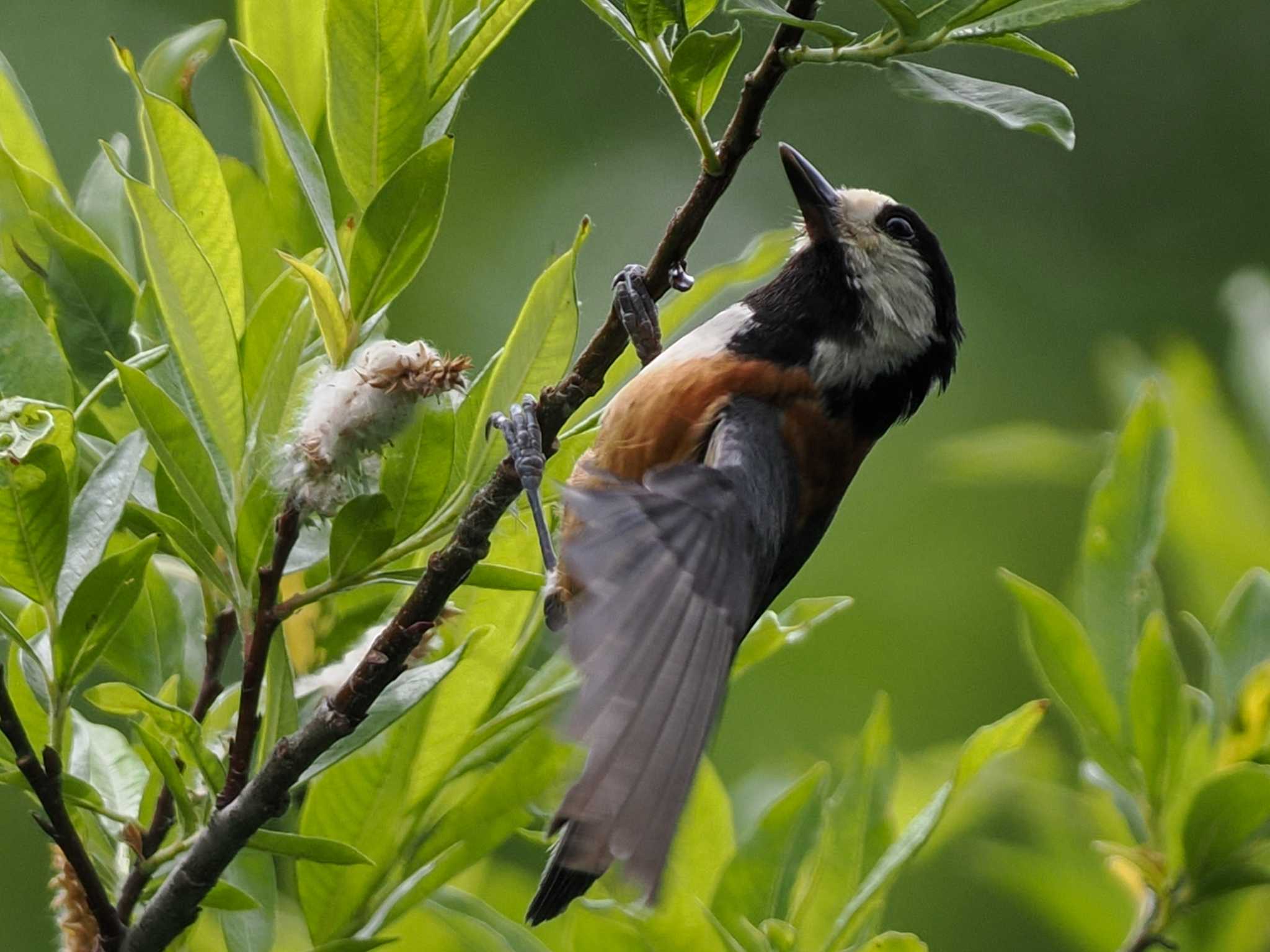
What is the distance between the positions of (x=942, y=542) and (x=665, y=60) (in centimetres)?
366

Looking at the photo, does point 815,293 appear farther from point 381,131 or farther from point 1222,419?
point 381,131

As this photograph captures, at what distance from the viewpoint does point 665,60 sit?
63.3 inches

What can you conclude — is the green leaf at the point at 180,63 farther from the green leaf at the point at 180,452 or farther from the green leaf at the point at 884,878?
the green leaf at the point at 884,878

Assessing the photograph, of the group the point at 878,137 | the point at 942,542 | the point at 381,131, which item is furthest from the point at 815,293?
the point at 878,137

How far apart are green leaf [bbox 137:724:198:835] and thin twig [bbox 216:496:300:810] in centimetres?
3

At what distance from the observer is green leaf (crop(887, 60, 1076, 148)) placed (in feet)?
4.95

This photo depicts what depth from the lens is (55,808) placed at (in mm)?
1416

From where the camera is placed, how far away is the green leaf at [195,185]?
1603mm

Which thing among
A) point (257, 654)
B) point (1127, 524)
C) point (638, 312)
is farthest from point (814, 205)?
point (257, 654)

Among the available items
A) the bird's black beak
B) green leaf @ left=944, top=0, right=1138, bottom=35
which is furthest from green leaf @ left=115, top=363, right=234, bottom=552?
the bird's black beak

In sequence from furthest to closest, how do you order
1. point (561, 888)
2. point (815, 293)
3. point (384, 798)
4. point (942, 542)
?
point (942, 542), point (815, 293), point (561, 888), point (384, 798)

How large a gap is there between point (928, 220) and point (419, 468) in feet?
17.6

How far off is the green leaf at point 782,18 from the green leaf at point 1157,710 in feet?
2.88

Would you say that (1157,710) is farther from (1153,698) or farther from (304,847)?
(304,847)
